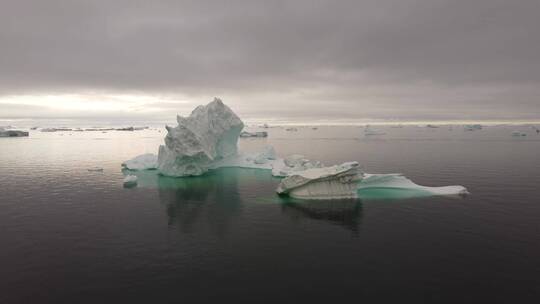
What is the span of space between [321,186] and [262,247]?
15.8 meters

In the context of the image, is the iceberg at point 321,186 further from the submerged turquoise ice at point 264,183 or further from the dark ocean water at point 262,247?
the dark ocean water at point 262,247

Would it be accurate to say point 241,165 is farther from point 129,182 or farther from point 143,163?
point 129,182

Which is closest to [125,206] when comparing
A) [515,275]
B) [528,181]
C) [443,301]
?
[443,301]

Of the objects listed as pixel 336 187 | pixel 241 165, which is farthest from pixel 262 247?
pixel 241 165

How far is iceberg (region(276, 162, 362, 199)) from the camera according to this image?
3662cm

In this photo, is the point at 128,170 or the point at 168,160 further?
the point at 128,170

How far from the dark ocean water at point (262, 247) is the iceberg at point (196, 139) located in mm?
9685

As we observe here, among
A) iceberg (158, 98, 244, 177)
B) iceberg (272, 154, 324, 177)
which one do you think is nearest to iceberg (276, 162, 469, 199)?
iceberg (272, 154, 324, 177)

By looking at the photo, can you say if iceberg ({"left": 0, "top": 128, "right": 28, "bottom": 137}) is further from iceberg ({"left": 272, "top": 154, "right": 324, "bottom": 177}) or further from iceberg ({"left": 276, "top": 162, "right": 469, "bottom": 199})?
iceberg ({"left": 276, "top": 162, "right": 469, "bottom": 199})

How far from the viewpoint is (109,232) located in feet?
86.4

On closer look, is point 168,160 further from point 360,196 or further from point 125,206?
point 360,196

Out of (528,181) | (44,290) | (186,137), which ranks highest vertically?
(186,137)

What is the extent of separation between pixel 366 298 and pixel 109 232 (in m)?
20.4

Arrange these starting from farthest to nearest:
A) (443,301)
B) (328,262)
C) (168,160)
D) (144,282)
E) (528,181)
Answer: (168,160) < (528,181) < (328,262) < (144,282) < (443,301)
